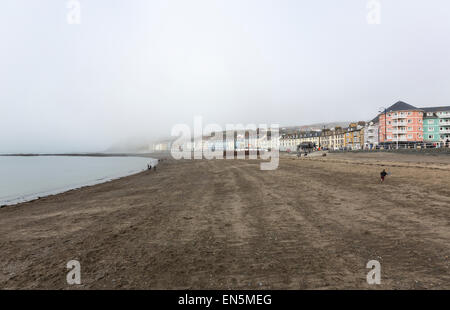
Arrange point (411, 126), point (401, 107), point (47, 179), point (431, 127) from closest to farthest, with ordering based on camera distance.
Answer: point (47, 179) → point (411, 126) → point (401, 107) → point (431, 127)

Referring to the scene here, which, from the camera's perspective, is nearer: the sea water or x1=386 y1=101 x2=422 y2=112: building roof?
the sea water

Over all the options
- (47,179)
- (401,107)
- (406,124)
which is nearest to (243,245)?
(47,179)

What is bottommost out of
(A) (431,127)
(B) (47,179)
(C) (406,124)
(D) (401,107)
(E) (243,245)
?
(B) (47,179)

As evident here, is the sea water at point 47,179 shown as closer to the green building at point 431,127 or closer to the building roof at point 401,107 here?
the building roof at point 401,107

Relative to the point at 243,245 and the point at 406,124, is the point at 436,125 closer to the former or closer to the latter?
the point at 406,124

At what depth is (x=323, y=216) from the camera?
Answer: 8.76 m

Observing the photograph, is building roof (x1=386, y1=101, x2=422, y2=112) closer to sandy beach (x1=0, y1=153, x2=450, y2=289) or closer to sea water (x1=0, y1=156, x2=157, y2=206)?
sandy beach (x1=0, y1=153, x2=450, y2=289)

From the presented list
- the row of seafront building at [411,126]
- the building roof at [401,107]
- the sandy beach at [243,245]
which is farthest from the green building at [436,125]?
the sandy beach at [243,245]

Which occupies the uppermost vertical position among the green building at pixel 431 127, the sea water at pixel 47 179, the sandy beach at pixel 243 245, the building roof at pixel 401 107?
the building roof at pixel 401 107

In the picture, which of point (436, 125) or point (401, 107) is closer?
point (401, 107)

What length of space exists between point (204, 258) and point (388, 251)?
16.3ft

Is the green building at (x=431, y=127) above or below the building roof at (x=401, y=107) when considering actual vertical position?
below

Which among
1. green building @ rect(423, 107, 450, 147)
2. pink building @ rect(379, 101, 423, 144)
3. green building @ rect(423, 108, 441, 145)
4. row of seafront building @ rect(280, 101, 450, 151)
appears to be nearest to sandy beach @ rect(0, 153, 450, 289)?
row of seafront building @ rect(280, 101, 450, 151)

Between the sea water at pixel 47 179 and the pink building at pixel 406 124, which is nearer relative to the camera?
the sea water at pixel 47 179
